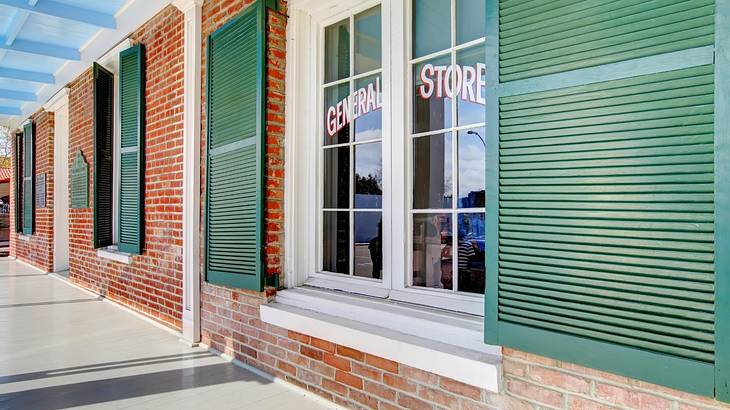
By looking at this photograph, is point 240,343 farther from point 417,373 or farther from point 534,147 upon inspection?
point 534,147

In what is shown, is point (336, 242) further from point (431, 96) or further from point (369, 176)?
point (431, 96)

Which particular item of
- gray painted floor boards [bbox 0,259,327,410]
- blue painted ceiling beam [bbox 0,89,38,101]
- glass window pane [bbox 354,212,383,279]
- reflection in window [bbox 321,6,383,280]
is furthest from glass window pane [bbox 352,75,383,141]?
blue painted ceiling beam [bbox 0,89,38,101]

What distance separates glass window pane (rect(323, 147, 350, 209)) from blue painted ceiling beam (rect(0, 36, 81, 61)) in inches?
183

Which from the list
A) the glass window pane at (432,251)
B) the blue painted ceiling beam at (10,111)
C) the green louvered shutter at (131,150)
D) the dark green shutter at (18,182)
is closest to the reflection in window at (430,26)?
the glass window pane at (432,251)

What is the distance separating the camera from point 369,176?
292 centimetres

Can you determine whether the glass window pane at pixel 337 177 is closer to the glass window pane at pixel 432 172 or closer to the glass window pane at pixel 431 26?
the glass window pane at pixel 432 172

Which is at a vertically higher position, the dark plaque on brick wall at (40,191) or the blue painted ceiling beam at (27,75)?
the blue painted ceiling beam at (27,75)

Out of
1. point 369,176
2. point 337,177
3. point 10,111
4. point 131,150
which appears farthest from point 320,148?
point 10,111

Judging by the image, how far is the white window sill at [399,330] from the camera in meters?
2.04

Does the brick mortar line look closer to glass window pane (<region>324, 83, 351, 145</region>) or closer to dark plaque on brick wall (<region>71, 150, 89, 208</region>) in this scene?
glass window pane (<region>324, 83, 351, 145</region>)

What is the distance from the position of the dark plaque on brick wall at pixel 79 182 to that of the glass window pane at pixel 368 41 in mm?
4826

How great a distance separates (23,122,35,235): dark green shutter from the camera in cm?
859

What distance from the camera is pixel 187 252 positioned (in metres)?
3.91

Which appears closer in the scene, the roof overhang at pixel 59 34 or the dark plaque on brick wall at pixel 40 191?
the roof overhang at pixel 59 34
